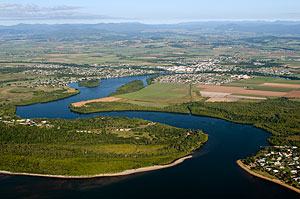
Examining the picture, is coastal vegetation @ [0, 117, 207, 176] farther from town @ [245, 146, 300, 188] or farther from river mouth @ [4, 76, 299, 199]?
town @ [245, 146, 300, 188]

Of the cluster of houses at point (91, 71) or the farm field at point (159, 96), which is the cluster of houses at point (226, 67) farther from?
the farm field at point (159, 96)

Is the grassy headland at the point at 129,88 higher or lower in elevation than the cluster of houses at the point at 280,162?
higher

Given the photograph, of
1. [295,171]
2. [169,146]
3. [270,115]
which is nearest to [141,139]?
[169,146]

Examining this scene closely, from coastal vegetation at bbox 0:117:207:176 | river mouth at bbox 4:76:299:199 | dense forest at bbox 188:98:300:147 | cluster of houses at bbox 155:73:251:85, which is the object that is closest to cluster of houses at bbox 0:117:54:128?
coastal vegetation at bbox 0:117:207:176

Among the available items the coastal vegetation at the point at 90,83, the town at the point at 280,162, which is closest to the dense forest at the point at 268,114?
the town at the point at 280,162

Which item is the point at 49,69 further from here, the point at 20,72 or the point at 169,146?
the point at 169,146
